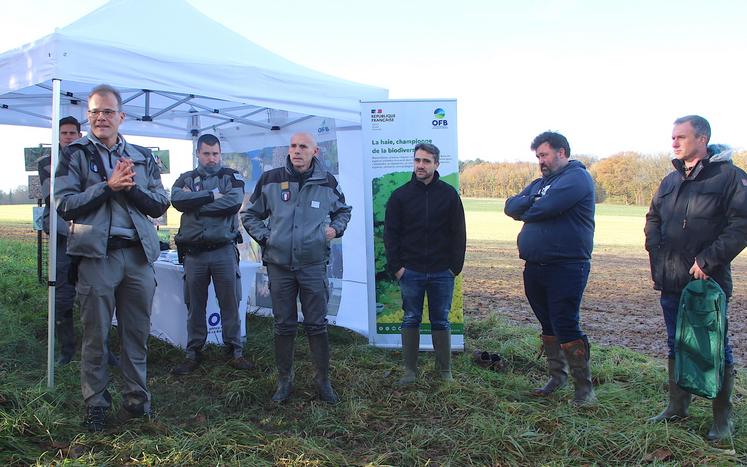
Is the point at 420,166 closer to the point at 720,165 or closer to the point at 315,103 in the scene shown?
the point at 315,103

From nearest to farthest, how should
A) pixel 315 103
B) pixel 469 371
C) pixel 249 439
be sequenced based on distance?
1. pixel 249 439
2. pixel 469 371
3. pixel 315 103

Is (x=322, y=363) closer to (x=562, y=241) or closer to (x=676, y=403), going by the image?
(x=562, y=241)

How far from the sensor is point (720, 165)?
3441 mm

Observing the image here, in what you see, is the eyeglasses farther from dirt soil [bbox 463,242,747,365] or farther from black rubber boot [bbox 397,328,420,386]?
dirt soil [bbox 463,242,747,365]

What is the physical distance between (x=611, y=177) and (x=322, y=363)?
48.7 metres

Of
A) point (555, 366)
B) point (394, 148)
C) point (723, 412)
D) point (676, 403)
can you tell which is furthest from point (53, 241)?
A: point (723, 412)

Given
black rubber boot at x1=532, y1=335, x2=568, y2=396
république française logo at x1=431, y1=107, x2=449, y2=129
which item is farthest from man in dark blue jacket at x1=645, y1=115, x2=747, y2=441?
république française logo at x1=431, y1=107, x2=449, y2=129

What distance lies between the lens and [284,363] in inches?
167

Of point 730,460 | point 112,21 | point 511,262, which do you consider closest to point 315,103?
point 112,21

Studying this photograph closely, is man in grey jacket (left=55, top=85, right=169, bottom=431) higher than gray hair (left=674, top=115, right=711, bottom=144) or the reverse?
the reverse

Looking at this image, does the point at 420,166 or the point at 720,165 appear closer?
the point at 720,165

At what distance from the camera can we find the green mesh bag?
331cm

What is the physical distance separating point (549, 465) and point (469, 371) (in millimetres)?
1844

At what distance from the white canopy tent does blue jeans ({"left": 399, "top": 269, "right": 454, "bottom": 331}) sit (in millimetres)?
1896
